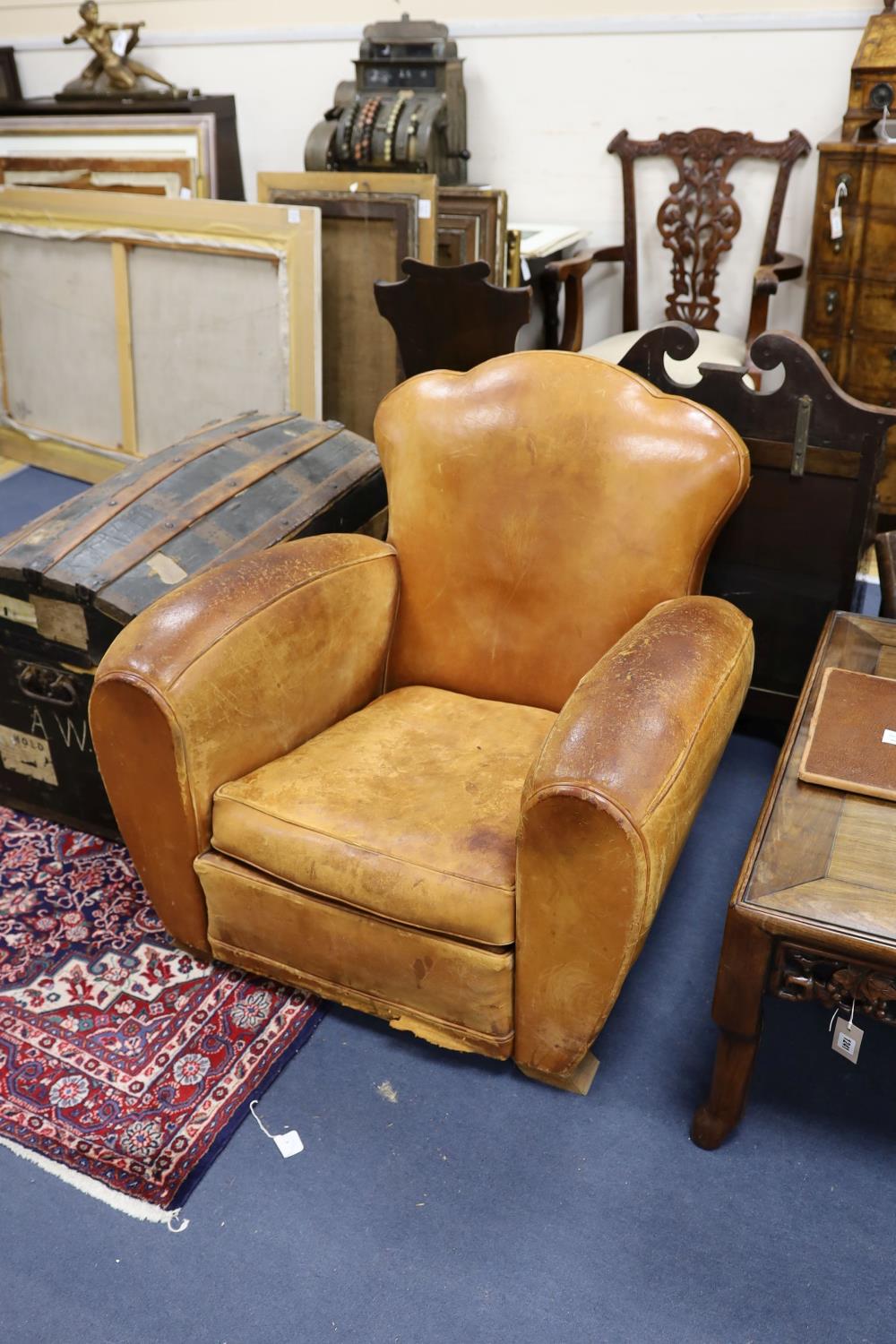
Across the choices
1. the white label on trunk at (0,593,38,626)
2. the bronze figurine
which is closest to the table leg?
the white label on trunk at (0,593,38,626)

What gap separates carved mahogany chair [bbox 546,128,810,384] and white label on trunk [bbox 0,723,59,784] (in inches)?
79.4

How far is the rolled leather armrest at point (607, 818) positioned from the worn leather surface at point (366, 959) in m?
0.05

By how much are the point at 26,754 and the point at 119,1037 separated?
0.66 metres

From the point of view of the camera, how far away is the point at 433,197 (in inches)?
133

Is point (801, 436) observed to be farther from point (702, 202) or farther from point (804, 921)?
point (702, 202)

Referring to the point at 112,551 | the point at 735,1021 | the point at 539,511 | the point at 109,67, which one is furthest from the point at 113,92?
the point at 735,1021

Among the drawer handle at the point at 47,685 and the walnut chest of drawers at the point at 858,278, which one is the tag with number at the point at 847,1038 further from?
the walnut chest of drawers at the point at 858,278

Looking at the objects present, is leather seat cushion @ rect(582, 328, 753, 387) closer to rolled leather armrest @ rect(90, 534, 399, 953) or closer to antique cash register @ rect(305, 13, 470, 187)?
antique cash register @ rect(305, 13, 470, 187)

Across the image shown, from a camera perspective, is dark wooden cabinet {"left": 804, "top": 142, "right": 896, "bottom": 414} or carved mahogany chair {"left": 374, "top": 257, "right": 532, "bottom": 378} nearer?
carved mahogany chair {"left": 374, "top": 257, "right": 532, "bottom": 378}

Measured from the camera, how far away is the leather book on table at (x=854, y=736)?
1.56 meters

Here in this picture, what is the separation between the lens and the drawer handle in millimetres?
2090

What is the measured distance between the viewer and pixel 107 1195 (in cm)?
157

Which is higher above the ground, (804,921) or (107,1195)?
(804,921)

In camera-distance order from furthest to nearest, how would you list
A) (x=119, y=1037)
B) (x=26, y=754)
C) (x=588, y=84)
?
(x=588, y=84) < (x=26, y=754) < (x=119, y=1037)
